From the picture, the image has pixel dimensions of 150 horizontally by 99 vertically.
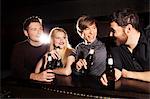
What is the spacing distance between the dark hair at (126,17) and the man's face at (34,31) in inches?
22.2

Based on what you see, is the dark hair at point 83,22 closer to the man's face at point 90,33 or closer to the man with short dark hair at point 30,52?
the man's face at point 90,33

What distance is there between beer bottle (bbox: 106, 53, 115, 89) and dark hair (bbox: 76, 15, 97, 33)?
25 centimetres

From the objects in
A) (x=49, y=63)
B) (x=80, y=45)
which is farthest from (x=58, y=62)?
(x=80, y=45)

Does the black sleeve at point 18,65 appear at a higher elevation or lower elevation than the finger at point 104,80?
higher

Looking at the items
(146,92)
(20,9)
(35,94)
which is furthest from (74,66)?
(20,9)

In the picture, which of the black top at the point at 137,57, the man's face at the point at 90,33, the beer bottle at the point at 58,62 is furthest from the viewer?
the beer bottle at the point at 58,62

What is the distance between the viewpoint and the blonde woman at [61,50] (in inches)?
64.4

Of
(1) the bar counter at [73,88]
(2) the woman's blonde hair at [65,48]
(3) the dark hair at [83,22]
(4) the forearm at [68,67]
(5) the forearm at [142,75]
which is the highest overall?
(3) the dark hair at [83,22]

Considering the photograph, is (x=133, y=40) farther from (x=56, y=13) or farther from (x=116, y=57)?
(x=56, y=13)

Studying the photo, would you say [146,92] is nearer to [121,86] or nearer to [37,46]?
[121,86]

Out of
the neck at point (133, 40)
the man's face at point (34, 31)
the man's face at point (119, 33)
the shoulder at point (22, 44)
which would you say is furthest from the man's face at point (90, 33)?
the shoulder at point (22, 44)

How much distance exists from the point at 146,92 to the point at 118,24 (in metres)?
0.47

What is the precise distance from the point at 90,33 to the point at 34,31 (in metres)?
0.44

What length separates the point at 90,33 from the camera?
5.17 ft
